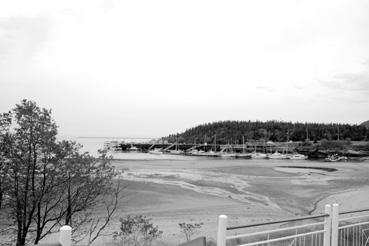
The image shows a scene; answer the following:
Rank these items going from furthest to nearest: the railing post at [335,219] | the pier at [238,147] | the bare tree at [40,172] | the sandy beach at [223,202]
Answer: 1. the pier at [238,147]
2. the sandy beach at [223,202]
3. the bare tree at [40,172]
4. the railing post at [335,219]

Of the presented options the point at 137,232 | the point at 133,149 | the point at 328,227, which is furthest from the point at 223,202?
the point at 133,149

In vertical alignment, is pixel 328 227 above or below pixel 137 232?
above

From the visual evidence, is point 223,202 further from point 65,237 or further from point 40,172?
point 65,237

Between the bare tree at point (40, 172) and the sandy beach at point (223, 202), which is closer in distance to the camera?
the bare tree at point (40, 172)

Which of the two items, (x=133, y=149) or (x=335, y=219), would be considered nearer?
(x=335, y=219)

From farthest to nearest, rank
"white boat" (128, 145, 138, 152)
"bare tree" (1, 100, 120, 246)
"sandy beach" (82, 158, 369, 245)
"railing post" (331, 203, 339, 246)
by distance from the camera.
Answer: "white boat" (128, 145, 138, 152)
"sandy beach" (82, 158, 369, 245)
"bare tree" (1, 100, 120, 246)
"railing post" (331, 203, 339, 246)

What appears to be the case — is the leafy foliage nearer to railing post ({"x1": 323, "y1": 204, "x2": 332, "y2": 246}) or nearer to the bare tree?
the bare tree

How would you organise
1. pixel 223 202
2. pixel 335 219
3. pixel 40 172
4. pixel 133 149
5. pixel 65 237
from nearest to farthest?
pixel 65 237
pixel 335 219
pixel 40 172
pixel 223 202
pixel 133 149

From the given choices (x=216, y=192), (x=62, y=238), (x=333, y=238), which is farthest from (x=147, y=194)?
(x=62, y=238)

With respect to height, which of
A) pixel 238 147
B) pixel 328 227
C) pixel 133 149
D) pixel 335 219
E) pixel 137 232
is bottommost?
pixel 133 149

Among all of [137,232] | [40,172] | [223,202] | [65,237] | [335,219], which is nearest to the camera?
[65,237]

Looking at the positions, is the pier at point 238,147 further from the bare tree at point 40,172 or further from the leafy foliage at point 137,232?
the bare tree at point 40,172

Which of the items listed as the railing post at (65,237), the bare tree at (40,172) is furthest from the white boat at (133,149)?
the railing post at (65,237)

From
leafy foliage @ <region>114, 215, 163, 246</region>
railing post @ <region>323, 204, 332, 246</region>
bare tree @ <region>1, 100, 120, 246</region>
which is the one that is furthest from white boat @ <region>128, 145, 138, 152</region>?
railing post @ <region>323, 204, 332, 246</region>
